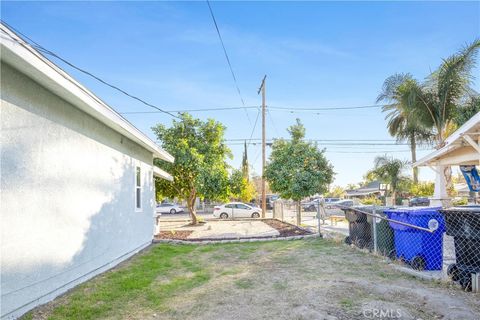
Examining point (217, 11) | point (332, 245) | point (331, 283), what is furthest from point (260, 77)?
point (331, 283)

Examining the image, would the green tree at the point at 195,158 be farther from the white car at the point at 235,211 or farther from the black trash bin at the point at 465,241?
the black trash bin at the point at 465,241

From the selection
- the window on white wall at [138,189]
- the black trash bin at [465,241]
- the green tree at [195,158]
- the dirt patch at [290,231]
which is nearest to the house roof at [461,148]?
the black trash bin at [465,241]

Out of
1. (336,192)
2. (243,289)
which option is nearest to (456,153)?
(243,289)

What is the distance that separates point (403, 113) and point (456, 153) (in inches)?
492

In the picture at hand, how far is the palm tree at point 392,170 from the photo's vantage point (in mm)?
28797

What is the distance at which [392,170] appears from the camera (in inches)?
1136

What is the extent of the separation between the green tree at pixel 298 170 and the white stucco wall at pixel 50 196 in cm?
1028

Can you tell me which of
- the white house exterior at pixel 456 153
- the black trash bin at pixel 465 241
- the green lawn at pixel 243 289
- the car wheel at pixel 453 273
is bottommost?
the green lawn at pixel 243 289

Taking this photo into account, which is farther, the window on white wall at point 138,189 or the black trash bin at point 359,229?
the window on white wall at point 138,189

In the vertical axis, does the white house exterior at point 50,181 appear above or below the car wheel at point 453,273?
above

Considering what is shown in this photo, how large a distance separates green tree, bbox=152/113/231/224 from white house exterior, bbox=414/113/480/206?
10.2m

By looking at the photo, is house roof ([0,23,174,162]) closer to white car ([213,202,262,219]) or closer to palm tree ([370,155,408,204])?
white car ([213,202,262,219])

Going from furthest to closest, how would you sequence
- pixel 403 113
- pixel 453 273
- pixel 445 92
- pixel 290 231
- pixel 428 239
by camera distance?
pixel 403 113 < pixel 445 92 < pixel 290 231 < pixel 428 239 < pixel 453 273

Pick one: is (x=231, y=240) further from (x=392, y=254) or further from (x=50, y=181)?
(x=50, y=181)
